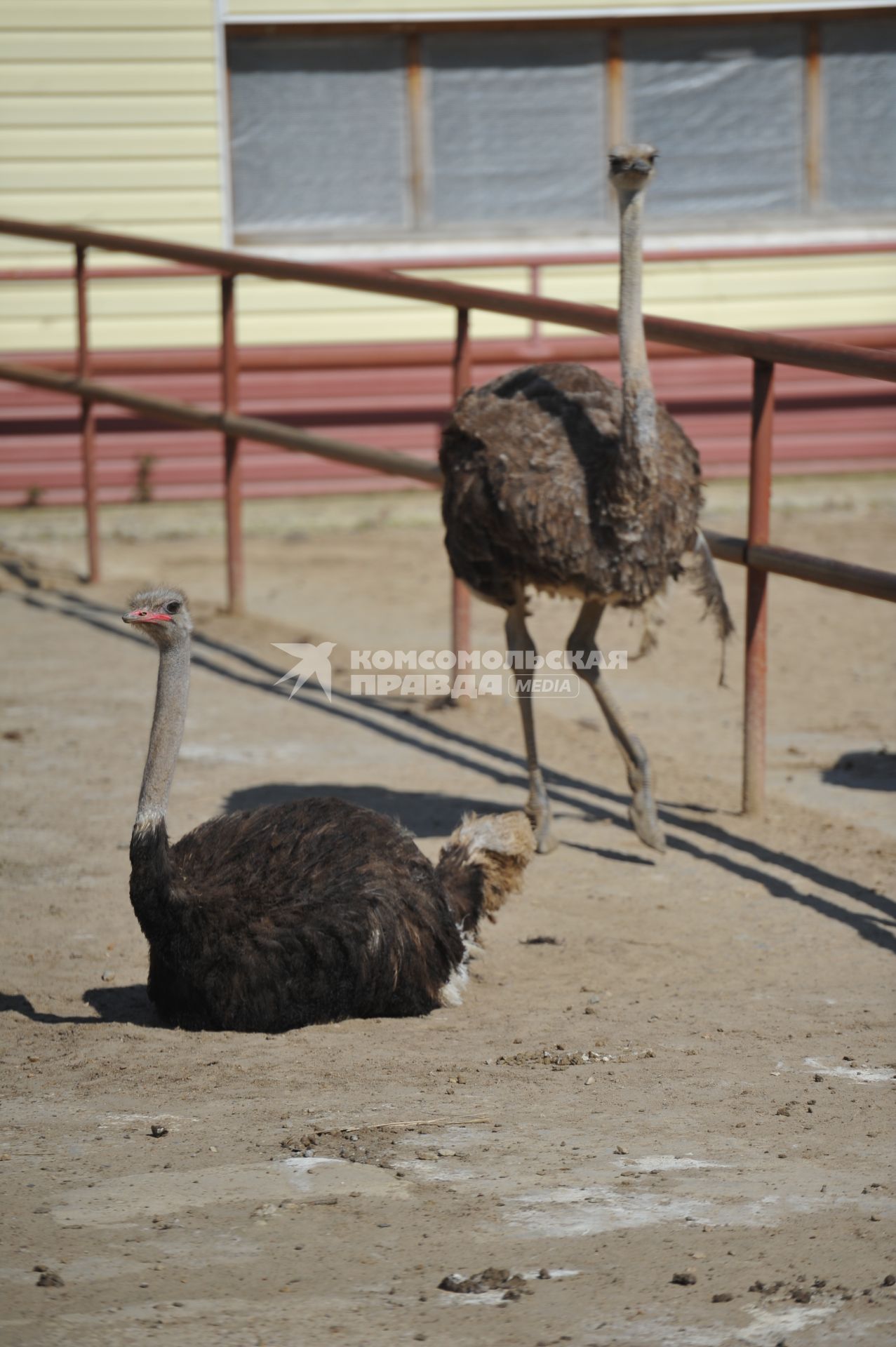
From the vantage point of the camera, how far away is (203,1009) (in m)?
3.70

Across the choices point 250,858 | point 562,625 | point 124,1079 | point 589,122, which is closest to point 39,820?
point 250,858

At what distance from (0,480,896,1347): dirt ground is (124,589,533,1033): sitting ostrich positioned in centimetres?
9

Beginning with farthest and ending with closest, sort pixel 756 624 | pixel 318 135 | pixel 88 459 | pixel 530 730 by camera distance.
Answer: pixel 318 135 → pixel 88 459 → pixel 756 624 → pixel 530 730

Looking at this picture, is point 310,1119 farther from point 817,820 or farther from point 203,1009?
point 817,820

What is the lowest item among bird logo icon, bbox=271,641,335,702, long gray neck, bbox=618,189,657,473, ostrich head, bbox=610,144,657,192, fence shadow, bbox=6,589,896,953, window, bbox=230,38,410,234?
fence shadow, bbox=6,589,896,953

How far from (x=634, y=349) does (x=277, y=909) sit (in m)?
1.88

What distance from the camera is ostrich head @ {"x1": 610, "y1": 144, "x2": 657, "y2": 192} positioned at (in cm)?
478

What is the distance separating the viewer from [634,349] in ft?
15.6

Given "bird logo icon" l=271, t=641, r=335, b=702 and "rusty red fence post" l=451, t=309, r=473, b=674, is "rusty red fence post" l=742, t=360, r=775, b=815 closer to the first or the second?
"rusty red fence post" l=451, t=309, r=473, b=674

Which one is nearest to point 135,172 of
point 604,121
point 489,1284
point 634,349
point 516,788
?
point 604,121

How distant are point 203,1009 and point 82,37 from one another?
6.92 meters

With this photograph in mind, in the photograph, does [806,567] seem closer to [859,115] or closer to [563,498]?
[563,498]

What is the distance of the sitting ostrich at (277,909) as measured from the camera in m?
3.66

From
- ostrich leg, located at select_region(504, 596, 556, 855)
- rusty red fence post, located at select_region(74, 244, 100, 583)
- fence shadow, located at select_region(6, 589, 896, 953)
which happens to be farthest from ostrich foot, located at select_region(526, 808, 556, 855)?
rusty red fence post, located at select_region(74, 244, 100, 583)
